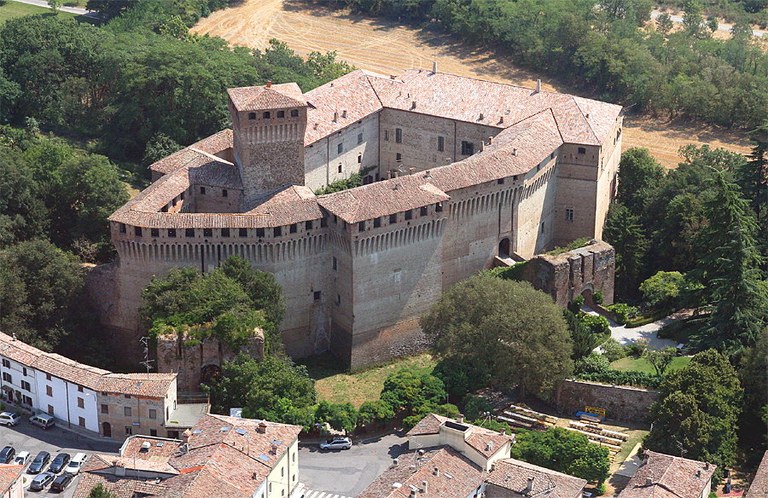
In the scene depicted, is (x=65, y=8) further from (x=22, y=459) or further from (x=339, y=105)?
(x=22, y=459)

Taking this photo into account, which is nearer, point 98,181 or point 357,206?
point 357,206

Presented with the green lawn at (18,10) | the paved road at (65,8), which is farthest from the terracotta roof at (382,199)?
the paved road at (65,8)

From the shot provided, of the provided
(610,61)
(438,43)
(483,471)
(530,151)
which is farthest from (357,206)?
(438,43)

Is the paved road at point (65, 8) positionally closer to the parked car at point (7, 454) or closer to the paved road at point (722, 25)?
the paved road at point (722, 25)

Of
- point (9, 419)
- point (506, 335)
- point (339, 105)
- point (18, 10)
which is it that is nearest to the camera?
point (9, 419)

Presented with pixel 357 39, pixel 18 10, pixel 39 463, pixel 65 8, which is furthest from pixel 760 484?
pixel 65 8

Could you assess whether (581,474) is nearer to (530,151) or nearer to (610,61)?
(530,151)
